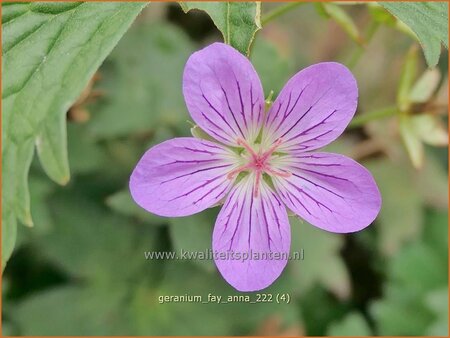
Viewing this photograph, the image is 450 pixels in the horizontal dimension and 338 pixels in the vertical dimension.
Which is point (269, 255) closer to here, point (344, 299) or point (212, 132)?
point (212, 132)

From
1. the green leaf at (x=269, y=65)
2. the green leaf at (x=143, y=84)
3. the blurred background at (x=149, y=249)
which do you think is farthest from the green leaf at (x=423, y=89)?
the green leaf at (x=143, y=84)

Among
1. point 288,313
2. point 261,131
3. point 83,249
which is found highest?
point 261,131

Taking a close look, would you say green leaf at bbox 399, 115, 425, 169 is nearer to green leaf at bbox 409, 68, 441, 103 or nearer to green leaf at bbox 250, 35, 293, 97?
green leaf at bbox 409, 68, 441, 103

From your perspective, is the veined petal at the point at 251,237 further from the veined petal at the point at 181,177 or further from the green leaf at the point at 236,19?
the green leaf at the point at 236,19

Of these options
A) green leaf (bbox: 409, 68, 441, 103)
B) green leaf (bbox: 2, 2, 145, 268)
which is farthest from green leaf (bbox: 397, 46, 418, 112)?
green leaf (bbox: 2, 2, 145, 268)

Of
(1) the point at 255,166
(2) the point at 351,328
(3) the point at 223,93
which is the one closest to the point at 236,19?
(3) the point at 223,93

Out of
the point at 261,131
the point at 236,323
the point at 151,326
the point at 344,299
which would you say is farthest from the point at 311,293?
the point at 261,131
